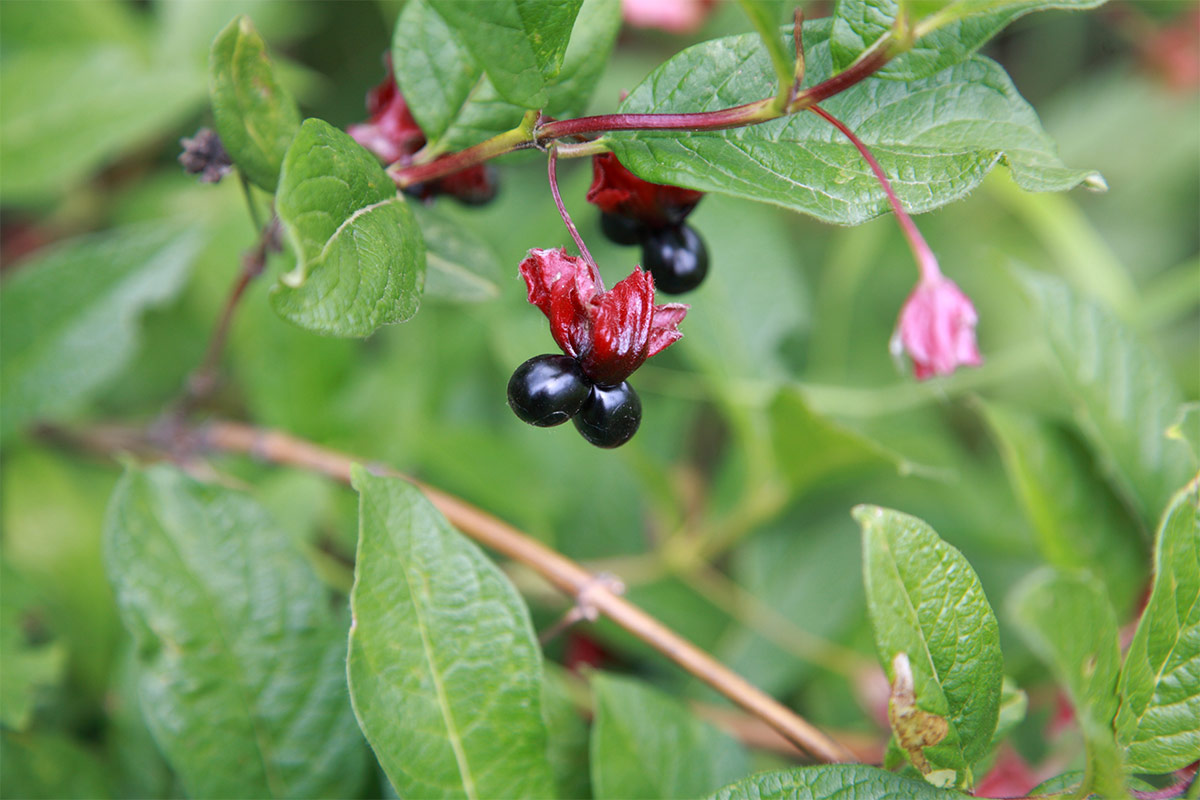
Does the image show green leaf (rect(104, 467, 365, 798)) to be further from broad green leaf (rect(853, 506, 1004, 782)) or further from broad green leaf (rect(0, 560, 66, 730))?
broad green leaf (rect(853, 506, 1004, 782))

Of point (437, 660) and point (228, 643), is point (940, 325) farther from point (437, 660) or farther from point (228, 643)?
point (228, 643)

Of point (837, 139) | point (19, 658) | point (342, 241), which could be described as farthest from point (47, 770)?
point (837, 139)

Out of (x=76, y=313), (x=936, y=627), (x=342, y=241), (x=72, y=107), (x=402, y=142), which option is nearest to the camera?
(x=342, y=241)

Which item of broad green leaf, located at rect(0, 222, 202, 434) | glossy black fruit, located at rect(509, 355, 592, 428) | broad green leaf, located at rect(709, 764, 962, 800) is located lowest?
broad green leaf, located at rect(709, 764, 962, 800)

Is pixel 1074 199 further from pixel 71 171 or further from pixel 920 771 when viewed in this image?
pixel 71 171

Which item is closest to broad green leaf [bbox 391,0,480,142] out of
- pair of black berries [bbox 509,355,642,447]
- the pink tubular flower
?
pair of black berries [bbox 509,355,642,447]

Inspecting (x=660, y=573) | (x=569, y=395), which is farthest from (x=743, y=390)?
(x=569, y=395)

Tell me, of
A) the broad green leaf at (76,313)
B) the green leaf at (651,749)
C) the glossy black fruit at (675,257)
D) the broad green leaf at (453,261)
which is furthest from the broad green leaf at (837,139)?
the broad green leaf at (76,313)
